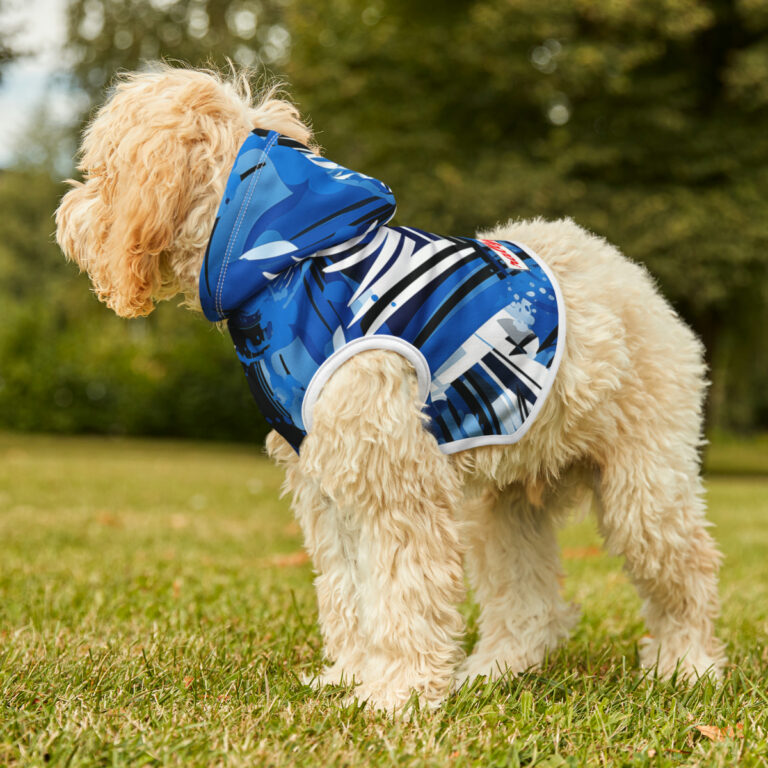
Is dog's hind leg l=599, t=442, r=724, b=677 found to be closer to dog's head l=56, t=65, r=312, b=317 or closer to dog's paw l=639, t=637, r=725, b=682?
dog's paw l=639, t=637, r=725, b=682

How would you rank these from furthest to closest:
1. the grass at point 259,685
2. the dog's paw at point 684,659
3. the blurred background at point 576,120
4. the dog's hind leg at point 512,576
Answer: the blurred background at point 576,120 < the dog's hind leg at point 512,576 < the dog's paw at point 684,659 < the grass at point 259,685

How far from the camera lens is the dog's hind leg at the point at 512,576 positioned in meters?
3.41

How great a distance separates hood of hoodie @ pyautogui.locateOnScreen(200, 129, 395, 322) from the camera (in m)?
2.60

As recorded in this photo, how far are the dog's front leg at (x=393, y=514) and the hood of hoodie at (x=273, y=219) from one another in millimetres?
385

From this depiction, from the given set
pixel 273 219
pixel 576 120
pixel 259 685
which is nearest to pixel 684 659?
pixel 259 685

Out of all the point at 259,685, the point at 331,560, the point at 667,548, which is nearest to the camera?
the point at 259,685

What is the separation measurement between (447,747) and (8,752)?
111cm

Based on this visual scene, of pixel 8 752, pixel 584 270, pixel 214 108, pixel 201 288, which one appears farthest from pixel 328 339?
pixel 8 752

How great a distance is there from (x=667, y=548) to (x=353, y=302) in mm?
1499

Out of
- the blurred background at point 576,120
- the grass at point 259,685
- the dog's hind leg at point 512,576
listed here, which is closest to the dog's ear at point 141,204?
the grass at point 259,685

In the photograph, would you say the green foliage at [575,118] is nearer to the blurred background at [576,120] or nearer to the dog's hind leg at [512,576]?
the blurred background at [576,120]

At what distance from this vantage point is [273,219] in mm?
2623

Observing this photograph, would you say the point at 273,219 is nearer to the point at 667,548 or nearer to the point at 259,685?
the point at 259,685

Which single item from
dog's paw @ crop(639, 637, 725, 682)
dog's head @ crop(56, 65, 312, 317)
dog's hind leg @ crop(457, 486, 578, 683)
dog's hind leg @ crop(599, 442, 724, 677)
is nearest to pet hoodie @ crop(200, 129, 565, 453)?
dog's head @ crop(56, 65, 312, 317)
